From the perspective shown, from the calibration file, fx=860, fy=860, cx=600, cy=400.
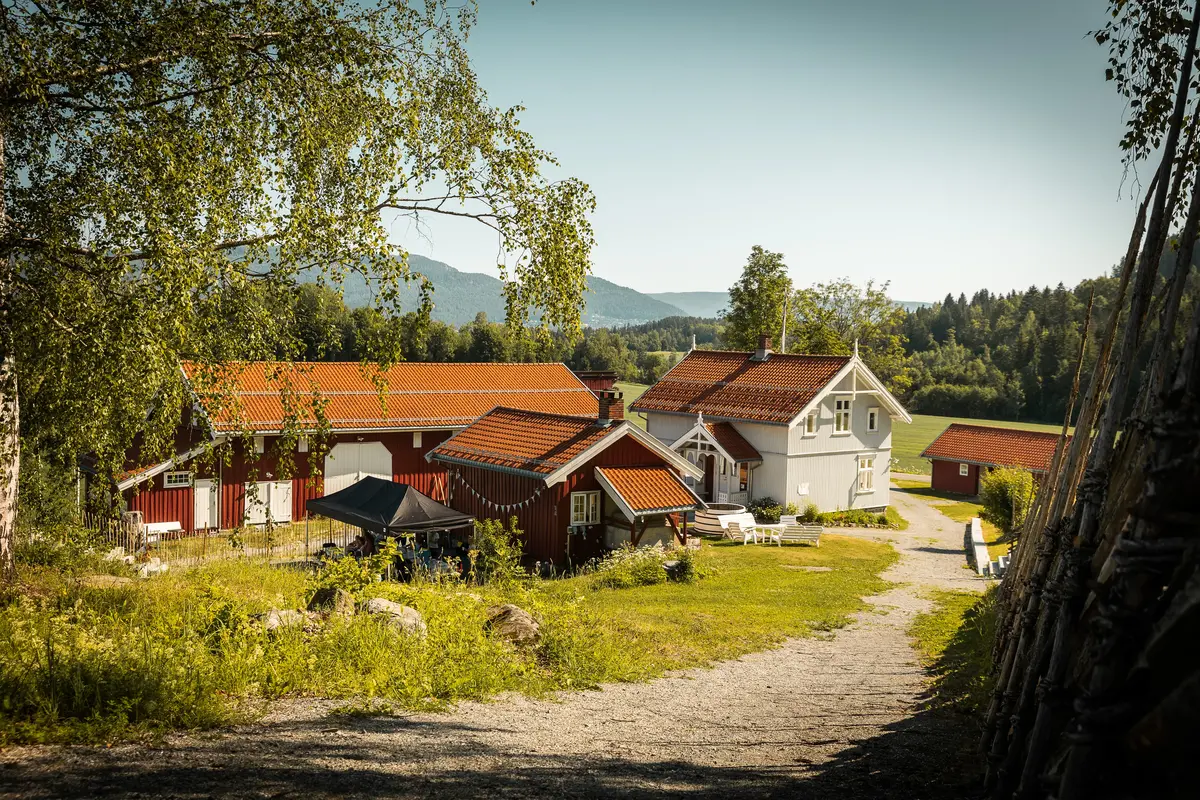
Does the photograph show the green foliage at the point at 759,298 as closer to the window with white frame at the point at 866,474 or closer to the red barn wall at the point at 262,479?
the window with white frame at the point at 866,474

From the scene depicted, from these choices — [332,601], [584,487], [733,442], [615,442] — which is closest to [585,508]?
[584,487]

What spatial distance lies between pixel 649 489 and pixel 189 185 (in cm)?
1663

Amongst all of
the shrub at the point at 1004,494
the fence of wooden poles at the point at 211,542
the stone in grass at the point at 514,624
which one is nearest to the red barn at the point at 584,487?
the fence of wooden poles at the point at 211,542

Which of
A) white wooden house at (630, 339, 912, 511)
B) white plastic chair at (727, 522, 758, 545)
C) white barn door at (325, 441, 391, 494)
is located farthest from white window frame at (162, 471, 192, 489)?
white plastic chair at (727, 522, 758, 545)

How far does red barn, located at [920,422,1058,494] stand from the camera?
144 ft

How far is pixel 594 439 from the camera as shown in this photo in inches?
974

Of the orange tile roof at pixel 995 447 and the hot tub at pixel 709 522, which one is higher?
the orange tile roof at pixel 995 447

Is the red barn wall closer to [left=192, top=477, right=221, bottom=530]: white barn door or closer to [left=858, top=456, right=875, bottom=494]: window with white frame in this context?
[left=192, top=477, right=221, bottom=530]: white barn door

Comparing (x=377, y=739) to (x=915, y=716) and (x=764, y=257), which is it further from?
(x=764, y=257)

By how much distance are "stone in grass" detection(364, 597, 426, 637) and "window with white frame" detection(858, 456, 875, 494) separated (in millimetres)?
29095

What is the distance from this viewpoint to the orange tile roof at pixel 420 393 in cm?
3116

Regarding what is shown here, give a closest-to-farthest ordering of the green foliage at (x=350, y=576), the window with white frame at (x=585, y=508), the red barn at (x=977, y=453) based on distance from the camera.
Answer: the green foliage at (x=350, y=576) → the window with white frame at (x=585, y=508) → the red barn at (x=977, y=453)

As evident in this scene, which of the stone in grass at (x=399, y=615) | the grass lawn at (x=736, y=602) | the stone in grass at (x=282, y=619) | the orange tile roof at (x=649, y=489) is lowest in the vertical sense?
the grass lawn at (x=736, y=602)

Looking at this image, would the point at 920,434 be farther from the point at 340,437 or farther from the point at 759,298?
the point at 340,437
